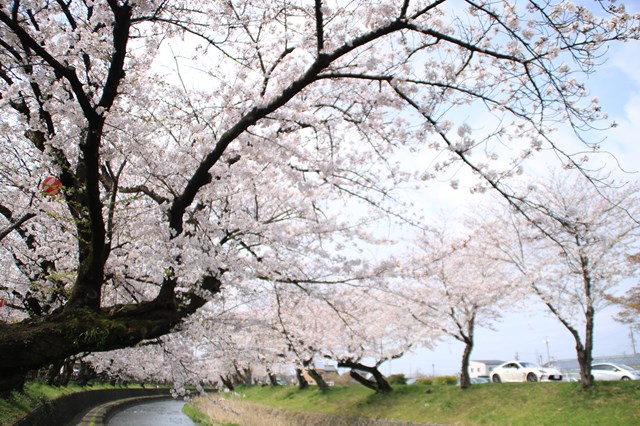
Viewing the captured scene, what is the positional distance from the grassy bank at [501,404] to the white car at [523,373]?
5317 mm

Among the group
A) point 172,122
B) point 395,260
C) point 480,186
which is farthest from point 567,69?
point 172,122

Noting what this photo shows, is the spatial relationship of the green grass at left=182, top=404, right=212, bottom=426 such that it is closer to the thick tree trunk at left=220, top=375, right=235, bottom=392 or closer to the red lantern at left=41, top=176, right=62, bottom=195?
the thick tree trunk at left=220, top=375, right=235, bottom=392

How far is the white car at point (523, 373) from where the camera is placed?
21.0 metres

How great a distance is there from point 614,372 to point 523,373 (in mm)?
3832

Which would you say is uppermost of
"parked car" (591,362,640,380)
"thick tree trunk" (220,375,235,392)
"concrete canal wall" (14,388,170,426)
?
"parked car" (591,362,640,380)

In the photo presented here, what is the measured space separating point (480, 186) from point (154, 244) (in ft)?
15.8

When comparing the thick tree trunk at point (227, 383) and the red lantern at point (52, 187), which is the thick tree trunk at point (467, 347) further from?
the thick tree trunk at point (227, 383)

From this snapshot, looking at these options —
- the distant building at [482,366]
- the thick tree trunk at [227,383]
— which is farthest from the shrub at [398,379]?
the distant building at [482,366]

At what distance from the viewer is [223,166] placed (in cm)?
606

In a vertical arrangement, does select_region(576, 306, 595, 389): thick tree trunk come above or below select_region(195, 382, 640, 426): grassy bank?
above

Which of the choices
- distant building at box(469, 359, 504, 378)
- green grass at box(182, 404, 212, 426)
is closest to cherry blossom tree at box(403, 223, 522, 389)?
green grass at box(182, 404, 212, 426)

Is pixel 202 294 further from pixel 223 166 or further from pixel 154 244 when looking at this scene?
pixel 223 166

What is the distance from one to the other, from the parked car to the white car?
168 cm

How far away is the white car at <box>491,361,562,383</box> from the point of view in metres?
21.0
